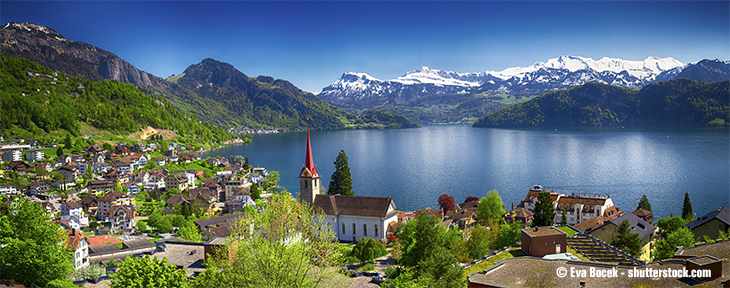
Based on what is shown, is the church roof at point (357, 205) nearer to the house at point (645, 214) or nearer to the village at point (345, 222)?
the village at point (345, 222)

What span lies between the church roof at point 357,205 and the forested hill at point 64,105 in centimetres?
12970

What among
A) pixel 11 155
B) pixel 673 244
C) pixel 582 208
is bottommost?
pixel 582 208

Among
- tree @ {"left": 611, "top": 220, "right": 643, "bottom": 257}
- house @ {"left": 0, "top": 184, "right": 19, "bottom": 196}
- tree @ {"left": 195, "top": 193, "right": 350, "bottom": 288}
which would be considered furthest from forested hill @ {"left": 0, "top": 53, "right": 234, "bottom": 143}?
tree @ {"left": 611, "top": 220, "right": 643, "bottom": 257}

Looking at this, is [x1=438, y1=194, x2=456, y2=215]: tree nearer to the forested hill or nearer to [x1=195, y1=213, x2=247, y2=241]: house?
[x1=195, y1=213, x2=247, y2=241]: house

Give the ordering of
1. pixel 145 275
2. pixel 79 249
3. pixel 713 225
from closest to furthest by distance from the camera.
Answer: pixel 145 275, pixel 713 225, pixel 79 249

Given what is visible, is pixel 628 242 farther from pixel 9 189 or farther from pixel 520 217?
pixel 9 189

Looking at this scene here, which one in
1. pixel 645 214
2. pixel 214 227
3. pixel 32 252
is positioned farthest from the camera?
pixel 645 214

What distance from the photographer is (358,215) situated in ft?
140

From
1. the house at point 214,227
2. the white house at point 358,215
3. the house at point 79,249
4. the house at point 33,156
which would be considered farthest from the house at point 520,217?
the house at point 33,156

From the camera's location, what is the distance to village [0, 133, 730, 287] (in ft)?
72.1

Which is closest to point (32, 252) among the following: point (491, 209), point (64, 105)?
point (491, 209)

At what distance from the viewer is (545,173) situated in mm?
101375

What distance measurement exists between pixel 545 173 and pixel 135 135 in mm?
151961

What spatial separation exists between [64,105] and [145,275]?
544 ft
